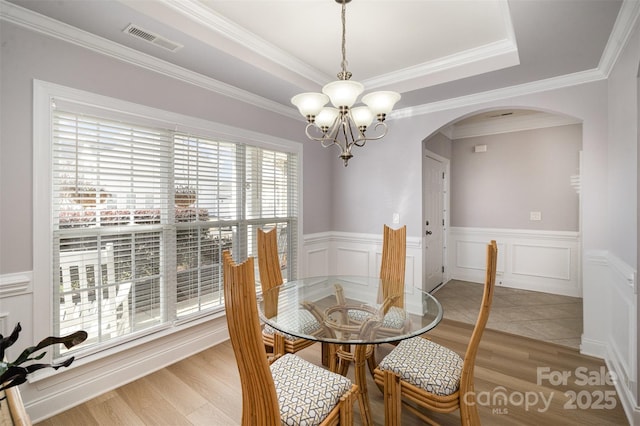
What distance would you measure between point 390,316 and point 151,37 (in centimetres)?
254

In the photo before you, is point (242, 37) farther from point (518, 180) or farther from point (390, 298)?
point (518, 180)

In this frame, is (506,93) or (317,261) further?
(317,261)

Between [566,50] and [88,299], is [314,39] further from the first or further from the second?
[88,299]

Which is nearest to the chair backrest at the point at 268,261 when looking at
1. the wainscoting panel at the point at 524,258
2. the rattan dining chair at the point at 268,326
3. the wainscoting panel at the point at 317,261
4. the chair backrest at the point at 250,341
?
the rattan dining chair at the point at 268,326

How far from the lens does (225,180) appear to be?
3.07 metres

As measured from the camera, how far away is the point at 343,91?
182 centimetres

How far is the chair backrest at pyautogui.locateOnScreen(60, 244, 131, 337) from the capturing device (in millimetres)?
2127

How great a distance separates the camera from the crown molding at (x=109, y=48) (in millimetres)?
1875

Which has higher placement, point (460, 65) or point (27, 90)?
point (460, 65)

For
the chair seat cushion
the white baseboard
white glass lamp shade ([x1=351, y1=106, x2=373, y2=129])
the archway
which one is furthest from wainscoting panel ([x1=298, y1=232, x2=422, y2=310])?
white glass lamp shade ([x1=351, y1=106, x2=373, y2=129])

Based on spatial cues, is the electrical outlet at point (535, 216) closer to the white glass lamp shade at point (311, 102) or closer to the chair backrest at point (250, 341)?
the white glass lamp shade at point (311, 102)

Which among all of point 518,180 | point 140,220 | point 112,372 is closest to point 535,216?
point 518,180

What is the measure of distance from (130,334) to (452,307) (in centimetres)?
365

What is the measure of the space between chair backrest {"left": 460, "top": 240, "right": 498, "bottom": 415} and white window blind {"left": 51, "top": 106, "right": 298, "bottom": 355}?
2.29 metres
